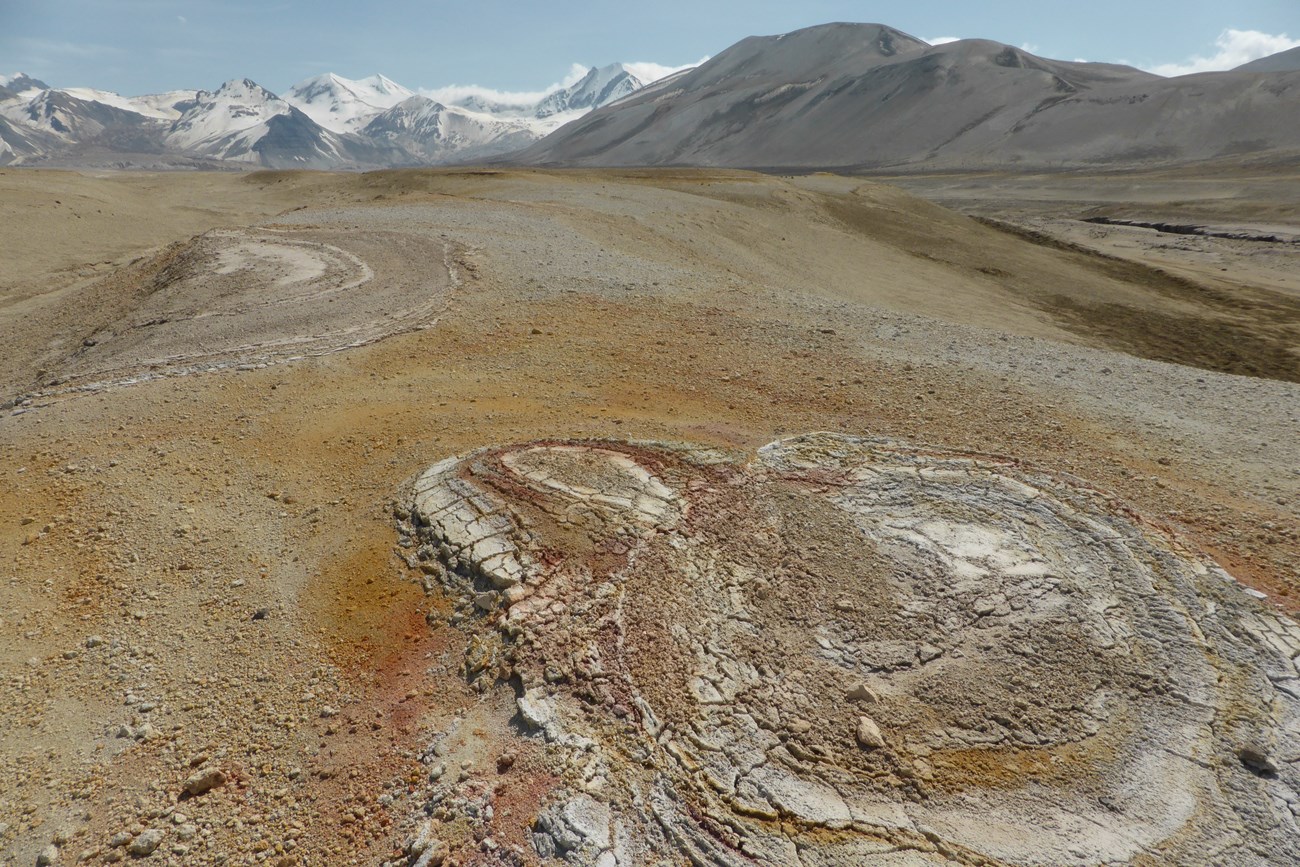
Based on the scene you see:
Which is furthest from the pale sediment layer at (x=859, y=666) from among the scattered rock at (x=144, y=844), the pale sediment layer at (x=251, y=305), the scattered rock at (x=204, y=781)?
the pale sediment layer at (x=251, y=305)

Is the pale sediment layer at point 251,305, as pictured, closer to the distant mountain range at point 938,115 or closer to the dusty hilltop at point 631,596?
the dusty hilltop at point 631,596

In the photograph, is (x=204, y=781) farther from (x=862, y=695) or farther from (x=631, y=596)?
(x=862, y=695)

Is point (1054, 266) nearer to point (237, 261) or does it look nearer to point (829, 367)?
point (829, 367)

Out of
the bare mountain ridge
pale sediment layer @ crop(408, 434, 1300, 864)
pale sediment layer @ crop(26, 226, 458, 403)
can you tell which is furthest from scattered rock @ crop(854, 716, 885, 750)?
the bare mountain ridge

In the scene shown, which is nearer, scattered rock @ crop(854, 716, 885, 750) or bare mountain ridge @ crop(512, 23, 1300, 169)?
scattered rock @ crop(854, 716, 885, 750)

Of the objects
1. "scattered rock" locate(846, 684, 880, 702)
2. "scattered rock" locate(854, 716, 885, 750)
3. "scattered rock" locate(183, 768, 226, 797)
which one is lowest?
"scattered rock" locate(183, 768, 226, 797)

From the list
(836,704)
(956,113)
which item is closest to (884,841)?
(836,704)

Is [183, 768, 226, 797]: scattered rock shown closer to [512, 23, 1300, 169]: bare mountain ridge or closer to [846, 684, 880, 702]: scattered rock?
[846, 684, 880, 702]: scattered rock
